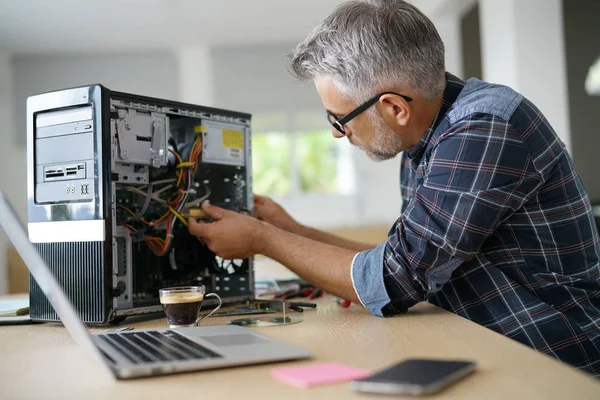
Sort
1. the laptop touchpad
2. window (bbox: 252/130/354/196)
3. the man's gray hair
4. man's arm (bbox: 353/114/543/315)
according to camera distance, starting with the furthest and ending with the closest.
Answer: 1. window (bbox: 252/130/354/196)
2. the man's gray hair
3. man's arm (bbox: 353/114/543/315)
4. the laptop touchpad

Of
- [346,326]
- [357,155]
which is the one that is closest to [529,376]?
[346,326]

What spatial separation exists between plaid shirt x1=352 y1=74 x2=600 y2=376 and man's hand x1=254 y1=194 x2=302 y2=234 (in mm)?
577

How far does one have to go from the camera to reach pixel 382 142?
4.72 ft

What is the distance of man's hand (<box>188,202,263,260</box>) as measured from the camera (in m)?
1.45

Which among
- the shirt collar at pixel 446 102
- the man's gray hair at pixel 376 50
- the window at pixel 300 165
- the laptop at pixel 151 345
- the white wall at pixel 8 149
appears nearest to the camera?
the laptop at pixel 151 345

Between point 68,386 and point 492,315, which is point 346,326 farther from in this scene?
point 68,386

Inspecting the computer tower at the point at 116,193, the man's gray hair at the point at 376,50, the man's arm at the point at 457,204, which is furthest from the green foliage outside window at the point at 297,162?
the man's arm at the point at 457,204

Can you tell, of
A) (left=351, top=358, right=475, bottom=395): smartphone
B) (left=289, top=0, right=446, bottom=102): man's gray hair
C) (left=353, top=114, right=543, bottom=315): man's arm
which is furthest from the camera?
(left=289, top=0, right=446, bottom=102): man's gray hair

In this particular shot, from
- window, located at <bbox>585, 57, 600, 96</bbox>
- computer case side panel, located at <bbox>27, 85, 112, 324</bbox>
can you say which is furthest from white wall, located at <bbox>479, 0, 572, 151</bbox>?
computer case side panel, located at <bbox>27, 85, 112, 324</bbox>

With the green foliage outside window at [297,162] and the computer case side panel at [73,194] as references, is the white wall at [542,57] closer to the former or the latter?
the computer case side panel at [73,194]

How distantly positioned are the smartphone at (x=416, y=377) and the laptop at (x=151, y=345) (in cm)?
18

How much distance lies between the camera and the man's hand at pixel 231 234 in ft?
4.74

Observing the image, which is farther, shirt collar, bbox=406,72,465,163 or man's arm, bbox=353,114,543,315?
shirt collar, bbox=406,72,465,163

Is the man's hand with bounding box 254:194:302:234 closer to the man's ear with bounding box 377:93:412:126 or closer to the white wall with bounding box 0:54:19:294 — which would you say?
the man's ear with bounding box 377:93:412:126
